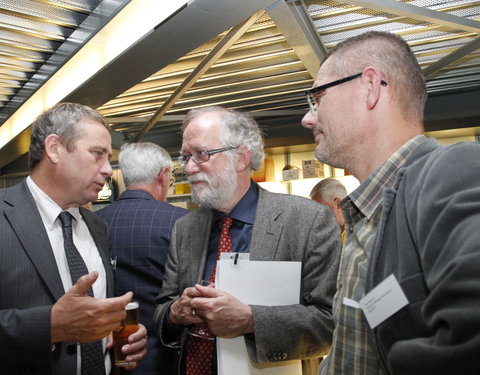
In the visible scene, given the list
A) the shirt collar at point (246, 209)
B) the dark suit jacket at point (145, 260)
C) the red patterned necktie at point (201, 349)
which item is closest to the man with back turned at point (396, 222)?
the shirt collar at point (246, 209)

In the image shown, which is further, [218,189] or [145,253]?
[145,253]

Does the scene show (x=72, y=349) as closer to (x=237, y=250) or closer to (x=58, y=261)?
(x=58, y=261)

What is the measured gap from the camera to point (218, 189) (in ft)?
6.52

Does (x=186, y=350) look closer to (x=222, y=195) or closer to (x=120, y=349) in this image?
(x=120, y=349)

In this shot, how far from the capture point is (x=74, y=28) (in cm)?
330

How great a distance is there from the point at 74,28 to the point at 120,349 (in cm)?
264

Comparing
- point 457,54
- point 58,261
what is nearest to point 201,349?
point 58,261

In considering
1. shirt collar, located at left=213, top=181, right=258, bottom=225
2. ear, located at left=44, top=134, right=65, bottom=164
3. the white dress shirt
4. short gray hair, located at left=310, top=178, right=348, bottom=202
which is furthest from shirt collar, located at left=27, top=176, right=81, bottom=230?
short gray hair, located at left=310, top=178, right=348, bottom=202

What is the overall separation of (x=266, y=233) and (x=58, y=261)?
0.90 meters

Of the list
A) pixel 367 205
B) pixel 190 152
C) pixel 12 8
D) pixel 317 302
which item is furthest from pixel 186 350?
pixel 12 8

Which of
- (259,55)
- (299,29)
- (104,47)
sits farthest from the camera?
(259,55)

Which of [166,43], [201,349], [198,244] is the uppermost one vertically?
[166,43]

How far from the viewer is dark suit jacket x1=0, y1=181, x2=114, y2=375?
1477 millimetres

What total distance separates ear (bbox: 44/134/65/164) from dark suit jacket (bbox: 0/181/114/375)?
0.59 ft
